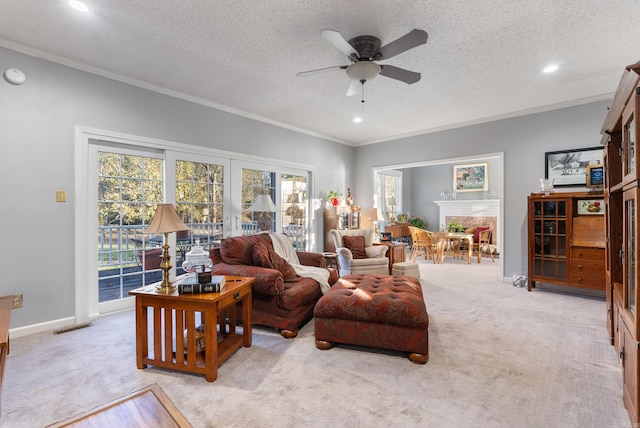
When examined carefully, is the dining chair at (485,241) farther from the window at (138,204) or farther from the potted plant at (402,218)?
the window at (138,204)

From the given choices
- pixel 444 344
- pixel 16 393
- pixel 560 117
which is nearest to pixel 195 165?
pixel 16 393

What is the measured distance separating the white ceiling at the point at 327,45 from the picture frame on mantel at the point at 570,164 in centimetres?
71

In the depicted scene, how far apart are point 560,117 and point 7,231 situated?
22.1ft

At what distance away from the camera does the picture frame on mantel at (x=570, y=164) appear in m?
4.14

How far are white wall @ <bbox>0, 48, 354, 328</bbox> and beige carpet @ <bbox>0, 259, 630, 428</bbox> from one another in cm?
51

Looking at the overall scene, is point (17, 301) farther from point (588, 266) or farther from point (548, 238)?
point (588, 266)

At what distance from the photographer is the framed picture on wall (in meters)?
8.05

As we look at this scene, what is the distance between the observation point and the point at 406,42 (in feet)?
7.29

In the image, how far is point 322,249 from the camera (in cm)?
617

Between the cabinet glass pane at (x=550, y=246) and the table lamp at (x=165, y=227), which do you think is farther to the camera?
the cabinet glass pane at (x=550, y=246)

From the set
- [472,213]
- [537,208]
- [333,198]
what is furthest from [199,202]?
[472,213]

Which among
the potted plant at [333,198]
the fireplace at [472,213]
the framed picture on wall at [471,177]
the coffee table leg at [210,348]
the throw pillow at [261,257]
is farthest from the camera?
the framed picture on wall at [471,177]

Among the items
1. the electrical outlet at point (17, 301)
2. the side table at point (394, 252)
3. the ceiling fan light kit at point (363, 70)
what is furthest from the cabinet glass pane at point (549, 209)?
the electrical outlet at point (17, 301)

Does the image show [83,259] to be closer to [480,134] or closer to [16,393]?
[16,393]
